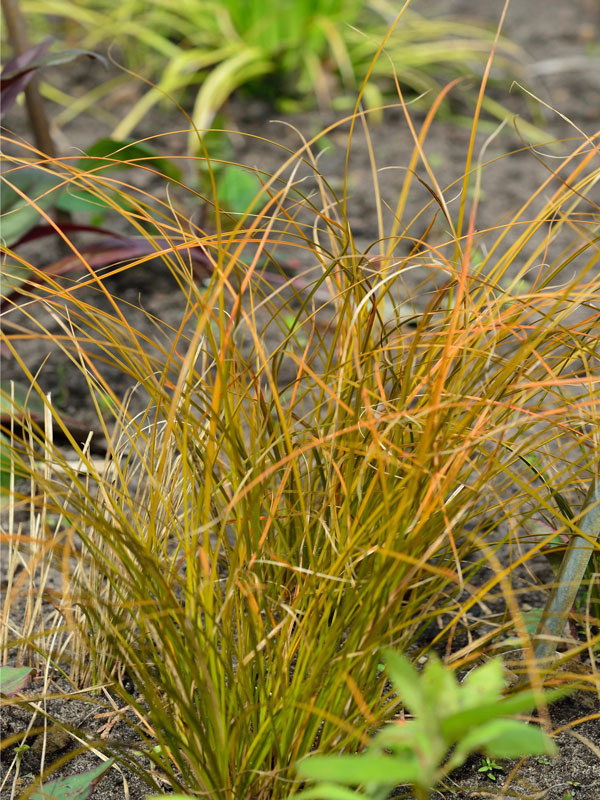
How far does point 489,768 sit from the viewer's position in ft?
3.20

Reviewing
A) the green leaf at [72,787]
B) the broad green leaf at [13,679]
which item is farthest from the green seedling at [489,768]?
the broad green leaf at [13,679]

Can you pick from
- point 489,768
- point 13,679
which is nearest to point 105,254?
point 13,679

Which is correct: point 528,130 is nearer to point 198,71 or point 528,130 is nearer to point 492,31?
point 492,31

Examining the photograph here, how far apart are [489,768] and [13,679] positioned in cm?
56

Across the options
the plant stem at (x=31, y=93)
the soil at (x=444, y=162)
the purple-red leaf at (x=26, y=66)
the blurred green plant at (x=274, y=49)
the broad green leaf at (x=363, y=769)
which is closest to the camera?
the broad green leaf at (x=363, y=769)

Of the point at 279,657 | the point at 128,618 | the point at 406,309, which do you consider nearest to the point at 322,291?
the point at 406,309

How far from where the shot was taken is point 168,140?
8.52 ft

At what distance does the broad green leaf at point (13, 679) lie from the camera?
93cm

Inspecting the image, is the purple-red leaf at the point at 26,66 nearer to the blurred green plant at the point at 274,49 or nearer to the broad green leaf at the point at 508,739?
the blurred green plant at the point at 274,49

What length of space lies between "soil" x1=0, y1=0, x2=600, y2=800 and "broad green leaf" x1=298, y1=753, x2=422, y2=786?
44 cm

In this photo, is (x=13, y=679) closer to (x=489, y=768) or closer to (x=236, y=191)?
(x=489, y=768)

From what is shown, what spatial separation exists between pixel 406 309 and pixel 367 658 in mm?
1112

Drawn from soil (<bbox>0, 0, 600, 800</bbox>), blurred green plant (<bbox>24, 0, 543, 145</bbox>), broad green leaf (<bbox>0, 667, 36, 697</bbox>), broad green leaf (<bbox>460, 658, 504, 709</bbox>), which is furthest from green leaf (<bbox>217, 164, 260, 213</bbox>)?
broad green leaf (<bbox>460, 658, 504, 709</bbox>)

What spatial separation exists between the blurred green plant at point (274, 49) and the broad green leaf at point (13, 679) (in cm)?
203
